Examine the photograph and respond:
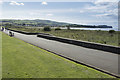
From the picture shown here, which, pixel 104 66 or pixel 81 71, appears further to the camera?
pixel 104 66

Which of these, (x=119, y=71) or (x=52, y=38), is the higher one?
(x=52, y=38)

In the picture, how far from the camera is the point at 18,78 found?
6137mm

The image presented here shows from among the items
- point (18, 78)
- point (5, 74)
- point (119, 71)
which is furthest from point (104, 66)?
point (5, 74)

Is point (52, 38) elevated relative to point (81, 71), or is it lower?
elevated

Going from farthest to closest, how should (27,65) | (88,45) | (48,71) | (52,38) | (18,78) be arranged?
1. (52,38)
2. (88,45)
3. (27,65)
4. (48,71)
5. (18,78)

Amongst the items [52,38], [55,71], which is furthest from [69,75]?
[52,38]

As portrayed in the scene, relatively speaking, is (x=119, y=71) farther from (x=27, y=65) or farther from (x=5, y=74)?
(x=5, y=74)

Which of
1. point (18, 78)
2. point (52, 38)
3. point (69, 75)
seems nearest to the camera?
point (18, 78)

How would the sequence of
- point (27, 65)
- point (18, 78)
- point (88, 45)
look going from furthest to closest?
point (88, 45) < point (27, 65) < point (18, 78)

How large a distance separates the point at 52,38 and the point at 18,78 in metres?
16.8

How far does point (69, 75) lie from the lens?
653 centimetres

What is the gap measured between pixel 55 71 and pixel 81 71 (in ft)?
4.49

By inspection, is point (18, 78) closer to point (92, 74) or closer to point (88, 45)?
point (92, 74)

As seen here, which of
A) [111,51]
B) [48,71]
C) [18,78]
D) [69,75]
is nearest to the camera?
[18,78]
